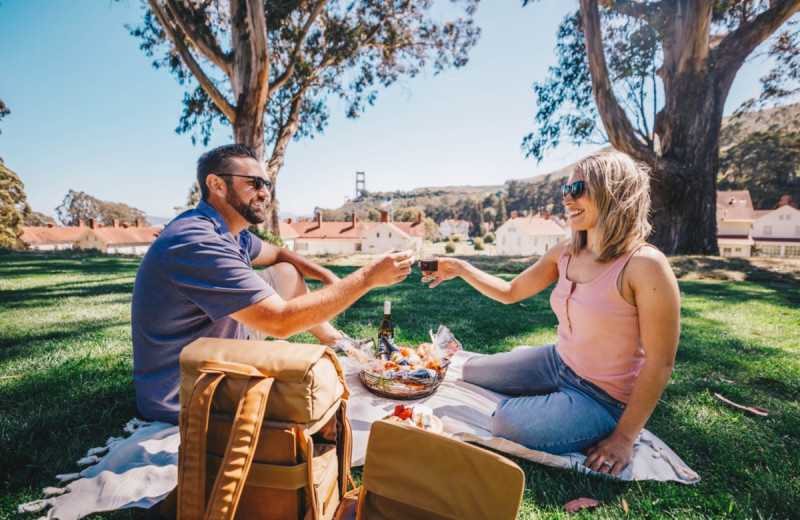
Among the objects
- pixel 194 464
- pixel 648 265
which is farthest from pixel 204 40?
pixel 648 265

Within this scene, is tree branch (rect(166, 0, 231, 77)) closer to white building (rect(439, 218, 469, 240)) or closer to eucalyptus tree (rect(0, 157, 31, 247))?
eucalyptus tree (rect(0, 157, 31, 247))

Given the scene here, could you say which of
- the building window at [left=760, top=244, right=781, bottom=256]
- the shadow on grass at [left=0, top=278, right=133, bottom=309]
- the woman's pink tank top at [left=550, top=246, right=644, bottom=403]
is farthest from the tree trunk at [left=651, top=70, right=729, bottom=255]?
the building window at [left=760, top=244, right=781, bottom=256]

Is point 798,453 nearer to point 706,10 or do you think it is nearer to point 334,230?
point 706,10

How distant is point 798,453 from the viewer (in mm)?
1872

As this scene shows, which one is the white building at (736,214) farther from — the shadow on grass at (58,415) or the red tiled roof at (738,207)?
the shadow on grass at (58,415)

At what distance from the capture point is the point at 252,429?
1059 mm

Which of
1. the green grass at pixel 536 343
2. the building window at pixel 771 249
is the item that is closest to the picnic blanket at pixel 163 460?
the green grass at pixel 536 343

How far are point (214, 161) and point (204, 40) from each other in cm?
844

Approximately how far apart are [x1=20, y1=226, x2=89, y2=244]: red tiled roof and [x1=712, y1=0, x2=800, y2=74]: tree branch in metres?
70.4

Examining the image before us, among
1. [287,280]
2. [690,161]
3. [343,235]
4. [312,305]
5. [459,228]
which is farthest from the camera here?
[459,228]

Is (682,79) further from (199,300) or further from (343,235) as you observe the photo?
(343,235)

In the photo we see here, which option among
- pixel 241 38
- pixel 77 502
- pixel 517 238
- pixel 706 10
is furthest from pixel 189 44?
pixel 517 238

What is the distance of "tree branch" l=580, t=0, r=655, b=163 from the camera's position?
9.44 metres

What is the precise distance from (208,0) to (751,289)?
548 inches
